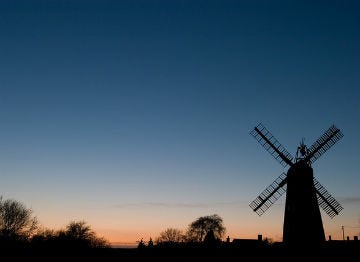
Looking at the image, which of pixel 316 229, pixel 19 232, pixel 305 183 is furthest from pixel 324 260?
pixel 19 232

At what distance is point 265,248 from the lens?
103ft

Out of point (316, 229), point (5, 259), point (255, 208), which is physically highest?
point (255, 208)

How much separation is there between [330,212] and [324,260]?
212 inches

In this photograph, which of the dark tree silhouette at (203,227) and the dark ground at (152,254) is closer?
the dark ground at (152,254)

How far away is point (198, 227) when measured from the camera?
90250 mm

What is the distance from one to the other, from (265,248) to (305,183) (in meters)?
8.58

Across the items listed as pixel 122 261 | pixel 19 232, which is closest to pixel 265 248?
pixel 122 261

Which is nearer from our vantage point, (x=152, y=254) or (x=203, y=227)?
(x=152, y=254)

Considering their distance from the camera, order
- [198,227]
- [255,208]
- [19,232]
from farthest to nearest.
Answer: [198,227] < [19,232] < [255,208]

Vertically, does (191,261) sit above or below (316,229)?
below

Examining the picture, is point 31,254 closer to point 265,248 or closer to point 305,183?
point 265,248

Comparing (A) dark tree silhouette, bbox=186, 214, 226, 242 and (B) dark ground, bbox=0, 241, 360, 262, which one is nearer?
(B) dark ground, bbox=0, 241, 360, 262

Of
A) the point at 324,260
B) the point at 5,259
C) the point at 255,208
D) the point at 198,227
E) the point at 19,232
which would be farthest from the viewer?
the point at 198,227

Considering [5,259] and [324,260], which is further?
[5,259]
